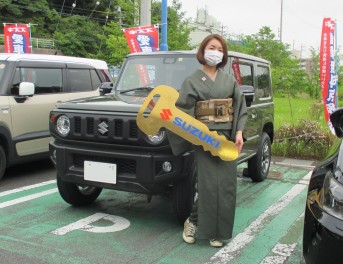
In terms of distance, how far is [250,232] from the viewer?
407cm

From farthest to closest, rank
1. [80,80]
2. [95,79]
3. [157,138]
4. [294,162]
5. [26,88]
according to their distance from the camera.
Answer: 1. [294,162]
2. [95,79]
3. [80,80]
4. [26,88]
5. [157,138]

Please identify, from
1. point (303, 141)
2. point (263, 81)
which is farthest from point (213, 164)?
point (303, 141)

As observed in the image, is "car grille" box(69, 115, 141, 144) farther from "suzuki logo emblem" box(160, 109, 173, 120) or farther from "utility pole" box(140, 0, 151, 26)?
"utility pole" box(140, 0, 151, 26)

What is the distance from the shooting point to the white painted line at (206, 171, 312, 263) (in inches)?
137

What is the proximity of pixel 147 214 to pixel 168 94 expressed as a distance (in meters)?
1.65

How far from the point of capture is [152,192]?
12.2ft

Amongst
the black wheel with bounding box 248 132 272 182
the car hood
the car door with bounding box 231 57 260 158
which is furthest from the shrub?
the car hood

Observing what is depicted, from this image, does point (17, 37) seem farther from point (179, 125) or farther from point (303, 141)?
point (179, 125)

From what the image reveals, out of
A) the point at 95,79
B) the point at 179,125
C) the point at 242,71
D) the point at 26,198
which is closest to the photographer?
the point at 179,125

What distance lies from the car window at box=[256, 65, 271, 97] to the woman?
235 cm

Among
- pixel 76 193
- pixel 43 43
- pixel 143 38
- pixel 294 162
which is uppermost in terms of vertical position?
pixel 43 43

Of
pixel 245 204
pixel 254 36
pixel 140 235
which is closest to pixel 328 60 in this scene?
pixel 245 204

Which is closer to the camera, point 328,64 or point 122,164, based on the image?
point 122,164

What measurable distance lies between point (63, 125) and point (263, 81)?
3181mm
